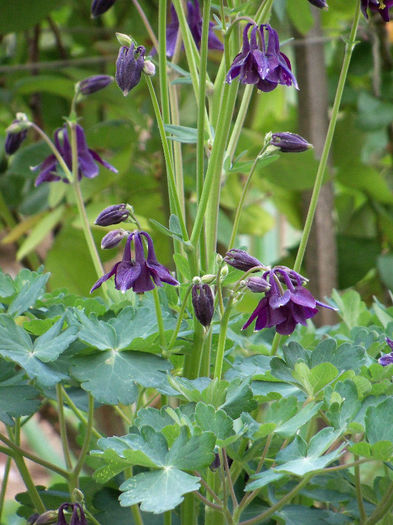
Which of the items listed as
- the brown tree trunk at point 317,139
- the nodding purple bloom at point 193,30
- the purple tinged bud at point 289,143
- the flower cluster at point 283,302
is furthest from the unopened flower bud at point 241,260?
the brown tree trunk at point 317,139

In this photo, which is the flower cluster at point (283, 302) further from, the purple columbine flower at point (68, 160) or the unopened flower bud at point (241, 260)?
the purple columbine flower at point (68, 160)

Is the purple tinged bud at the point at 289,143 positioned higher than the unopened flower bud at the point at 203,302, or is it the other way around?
the purple tinged bud at the point at 289,143

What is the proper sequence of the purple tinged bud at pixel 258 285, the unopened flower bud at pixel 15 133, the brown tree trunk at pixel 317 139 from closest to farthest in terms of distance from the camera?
the purple tinged bud at pixel 258 285 < the unopened flower bud at pixel 15 133 < the brown tree trunk at pixel 317 139

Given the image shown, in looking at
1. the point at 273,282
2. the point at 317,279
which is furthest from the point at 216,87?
the point at 317,279

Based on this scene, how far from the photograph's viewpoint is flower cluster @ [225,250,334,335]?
1.48 ft

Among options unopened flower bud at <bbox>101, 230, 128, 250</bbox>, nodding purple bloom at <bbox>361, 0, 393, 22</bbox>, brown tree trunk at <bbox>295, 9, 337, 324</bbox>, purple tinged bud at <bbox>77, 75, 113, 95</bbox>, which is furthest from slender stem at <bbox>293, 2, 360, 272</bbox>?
brown tree trunk at <bbox>295, 9, 337, 324</bbox>

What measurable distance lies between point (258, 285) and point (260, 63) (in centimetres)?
15

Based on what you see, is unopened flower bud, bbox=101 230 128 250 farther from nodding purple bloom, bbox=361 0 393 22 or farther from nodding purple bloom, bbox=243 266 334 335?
nodding purple bloom, bbox=361 0 393 22

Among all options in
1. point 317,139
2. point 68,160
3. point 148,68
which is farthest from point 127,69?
point 317,139

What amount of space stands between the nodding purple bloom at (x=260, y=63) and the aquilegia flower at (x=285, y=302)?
0.41 ft

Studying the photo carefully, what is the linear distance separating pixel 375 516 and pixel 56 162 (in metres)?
0.45

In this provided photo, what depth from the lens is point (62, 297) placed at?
589 mm

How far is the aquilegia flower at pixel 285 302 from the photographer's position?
1.48 ft

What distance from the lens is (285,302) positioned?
0.44 meters
